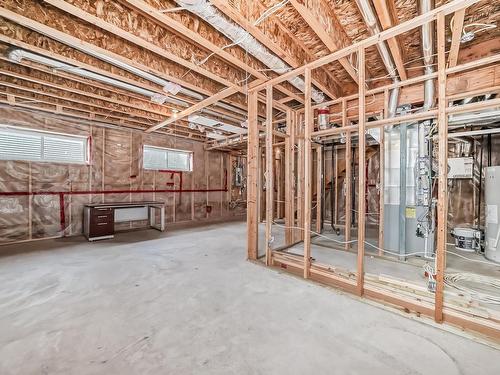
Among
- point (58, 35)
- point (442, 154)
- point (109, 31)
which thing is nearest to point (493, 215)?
point (442, 154)

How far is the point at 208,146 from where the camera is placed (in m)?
7.46

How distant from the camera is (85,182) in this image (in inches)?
207

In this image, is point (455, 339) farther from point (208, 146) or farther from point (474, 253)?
point (208, 146)

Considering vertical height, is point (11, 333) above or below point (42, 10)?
below

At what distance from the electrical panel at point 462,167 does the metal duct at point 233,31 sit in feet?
13.3

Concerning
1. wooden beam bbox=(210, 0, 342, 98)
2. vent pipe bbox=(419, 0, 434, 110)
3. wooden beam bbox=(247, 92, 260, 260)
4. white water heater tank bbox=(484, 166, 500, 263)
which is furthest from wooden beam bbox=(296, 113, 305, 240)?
white water heater tank bbox=(484, 166, 500, 263)

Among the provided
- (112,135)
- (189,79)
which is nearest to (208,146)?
(112,135)

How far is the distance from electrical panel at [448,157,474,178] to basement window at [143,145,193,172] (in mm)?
6588

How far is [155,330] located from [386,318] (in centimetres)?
194

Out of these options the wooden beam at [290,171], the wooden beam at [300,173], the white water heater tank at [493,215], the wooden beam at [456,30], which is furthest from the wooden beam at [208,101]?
the white water heater tank at [493,215]

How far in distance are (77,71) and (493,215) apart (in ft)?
20.7

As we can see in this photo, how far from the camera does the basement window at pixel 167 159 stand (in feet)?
20.9

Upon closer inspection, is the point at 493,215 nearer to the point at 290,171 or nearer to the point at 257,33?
the point at 290,171

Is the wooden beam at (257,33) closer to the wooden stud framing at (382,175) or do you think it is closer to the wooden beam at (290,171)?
the wooden stud framing at (382,175)
